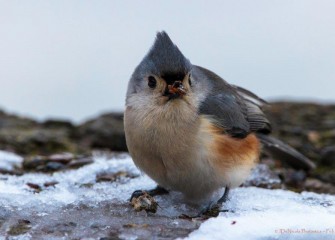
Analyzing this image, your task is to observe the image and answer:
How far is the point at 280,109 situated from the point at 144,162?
269 centimetres

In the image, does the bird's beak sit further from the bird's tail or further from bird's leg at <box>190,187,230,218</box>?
the bird's tail

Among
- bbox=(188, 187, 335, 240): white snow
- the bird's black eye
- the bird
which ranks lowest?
bbox=(188, 187, 335, 240): white snow

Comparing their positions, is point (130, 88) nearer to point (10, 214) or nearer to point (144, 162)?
point (144, 162)

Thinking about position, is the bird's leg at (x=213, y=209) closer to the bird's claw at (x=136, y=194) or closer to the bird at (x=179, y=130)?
the bird at (x=179, y=130)

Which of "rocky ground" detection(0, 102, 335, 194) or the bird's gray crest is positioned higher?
the bird's gray crest

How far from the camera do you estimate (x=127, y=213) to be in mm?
Result: 3533

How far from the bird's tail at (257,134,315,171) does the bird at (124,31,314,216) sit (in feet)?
2.25

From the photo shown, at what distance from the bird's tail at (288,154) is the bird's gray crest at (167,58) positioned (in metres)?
1.16

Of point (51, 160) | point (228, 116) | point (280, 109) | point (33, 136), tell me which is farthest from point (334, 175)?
point (33, 136)

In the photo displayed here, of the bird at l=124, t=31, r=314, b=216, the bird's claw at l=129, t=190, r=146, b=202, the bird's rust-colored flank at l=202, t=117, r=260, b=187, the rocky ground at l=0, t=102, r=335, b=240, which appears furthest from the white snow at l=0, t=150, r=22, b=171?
the bird's rust-colored flank at l=202, t=117, r=260, b=187

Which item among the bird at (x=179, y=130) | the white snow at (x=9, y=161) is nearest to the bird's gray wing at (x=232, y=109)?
the bird at (x=179, y=130)

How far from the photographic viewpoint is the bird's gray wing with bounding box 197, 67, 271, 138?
409 cm

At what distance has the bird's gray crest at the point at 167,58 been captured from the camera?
389cm

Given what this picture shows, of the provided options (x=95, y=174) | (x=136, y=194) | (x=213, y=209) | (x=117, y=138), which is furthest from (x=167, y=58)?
(x=117, y=138)
